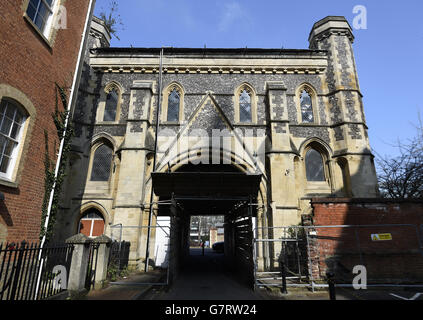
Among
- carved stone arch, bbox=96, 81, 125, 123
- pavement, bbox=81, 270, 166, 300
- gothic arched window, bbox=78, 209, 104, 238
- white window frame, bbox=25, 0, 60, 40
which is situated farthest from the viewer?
carved stone arch, bbox=96, 81, 125, 123

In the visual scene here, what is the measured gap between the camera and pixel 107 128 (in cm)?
1430

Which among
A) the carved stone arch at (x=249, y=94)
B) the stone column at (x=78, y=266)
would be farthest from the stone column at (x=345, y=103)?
the stone column at (x=78, y=266)

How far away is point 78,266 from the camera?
642 centimetres

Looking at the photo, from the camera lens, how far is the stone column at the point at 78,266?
6272 mm

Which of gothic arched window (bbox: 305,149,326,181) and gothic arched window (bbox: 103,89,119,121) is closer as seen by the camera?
gothic arched window (bbox: 305,149,326,181)

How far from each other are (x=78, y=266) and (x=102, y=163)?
8.51 metres

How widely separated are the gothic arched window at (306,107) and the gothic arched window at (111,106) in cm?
1267

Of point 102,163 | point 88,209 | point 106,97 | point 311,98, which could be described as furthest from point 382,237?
point 106,97

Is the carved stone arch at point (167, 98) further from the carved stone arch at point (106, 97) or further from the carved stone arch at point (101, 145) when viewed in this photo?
the carved stone arch at point (101, 145)

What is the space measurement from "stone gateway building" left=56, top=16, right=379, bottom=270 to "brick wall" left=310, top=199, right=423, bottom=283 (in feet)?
10.2

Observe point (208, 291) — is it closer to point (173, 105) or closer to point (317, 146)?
point (317, 146)

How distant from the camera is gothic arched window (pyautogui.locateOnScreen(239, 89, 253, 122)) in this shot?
15188 mm

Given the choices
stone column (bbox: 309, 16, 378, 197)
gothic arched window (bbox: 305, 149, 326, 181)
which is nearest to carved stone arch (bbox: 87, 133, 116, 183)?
gothic arched window (bbox: 305, 149, 326, 181)

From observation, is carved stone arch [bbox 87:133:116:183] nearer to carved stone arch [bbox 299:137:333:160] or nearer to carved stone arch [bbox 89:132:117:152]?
carved stone arch [bbox 89:132:117:152]
